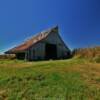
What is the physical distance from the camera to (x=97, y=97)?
9.16 metres

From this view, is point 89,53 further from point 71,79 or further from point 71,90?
point 71,90

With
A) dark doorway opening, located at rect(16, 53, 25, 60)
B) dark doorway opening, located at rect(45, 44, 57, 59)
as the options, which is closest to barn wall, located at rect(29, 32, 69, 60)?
dark doorway opening, located at rect(45, 44, 57, 59)

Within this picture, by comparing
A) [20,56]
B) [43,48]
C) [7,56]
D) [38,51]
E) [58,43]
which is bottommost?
[20,56]

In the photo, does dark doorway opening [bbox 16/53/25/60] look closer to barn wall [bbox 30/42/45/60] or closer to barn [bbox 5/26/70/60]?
barn [bbox 5/26/70/60]

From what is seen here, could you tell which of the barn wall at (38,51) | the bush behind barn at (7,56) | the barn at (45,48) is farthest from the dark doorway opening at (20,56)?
the barn wall at (38,51)

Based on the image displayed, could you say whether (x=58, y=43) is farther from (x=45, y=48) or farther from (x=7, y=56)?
(x=7, y=56)

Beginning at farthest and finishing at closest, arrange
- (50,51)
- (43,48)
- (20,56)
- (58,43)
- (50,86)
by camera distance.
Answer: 1. (58,43)
2. (50,51)
3. (20,56)
4. (43,48)
5. (50,86)

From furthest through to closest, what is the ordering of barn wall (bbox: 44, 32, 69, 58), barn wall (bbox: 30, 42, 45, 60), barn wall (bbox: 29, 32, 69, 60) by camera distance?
barn wall (bbox: 44, 32, 69, 58)
barn wall (bbox: 29, 32, 69, 60)
barn wall (bbox: 30, 42, 45, 60)

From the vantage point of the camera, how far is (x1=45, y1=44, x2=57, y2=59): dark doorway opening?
105 feet

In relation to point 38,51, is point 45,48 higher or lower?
higher

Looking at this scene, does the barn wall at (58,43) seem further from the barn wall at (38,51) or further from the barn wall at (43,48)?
the barn wall at (38,51)

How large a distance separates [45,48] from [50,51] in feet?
3.65

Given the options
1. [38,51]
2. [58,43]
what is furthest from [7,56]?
[58,43]

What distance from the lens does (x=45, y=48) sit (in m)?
31.8
